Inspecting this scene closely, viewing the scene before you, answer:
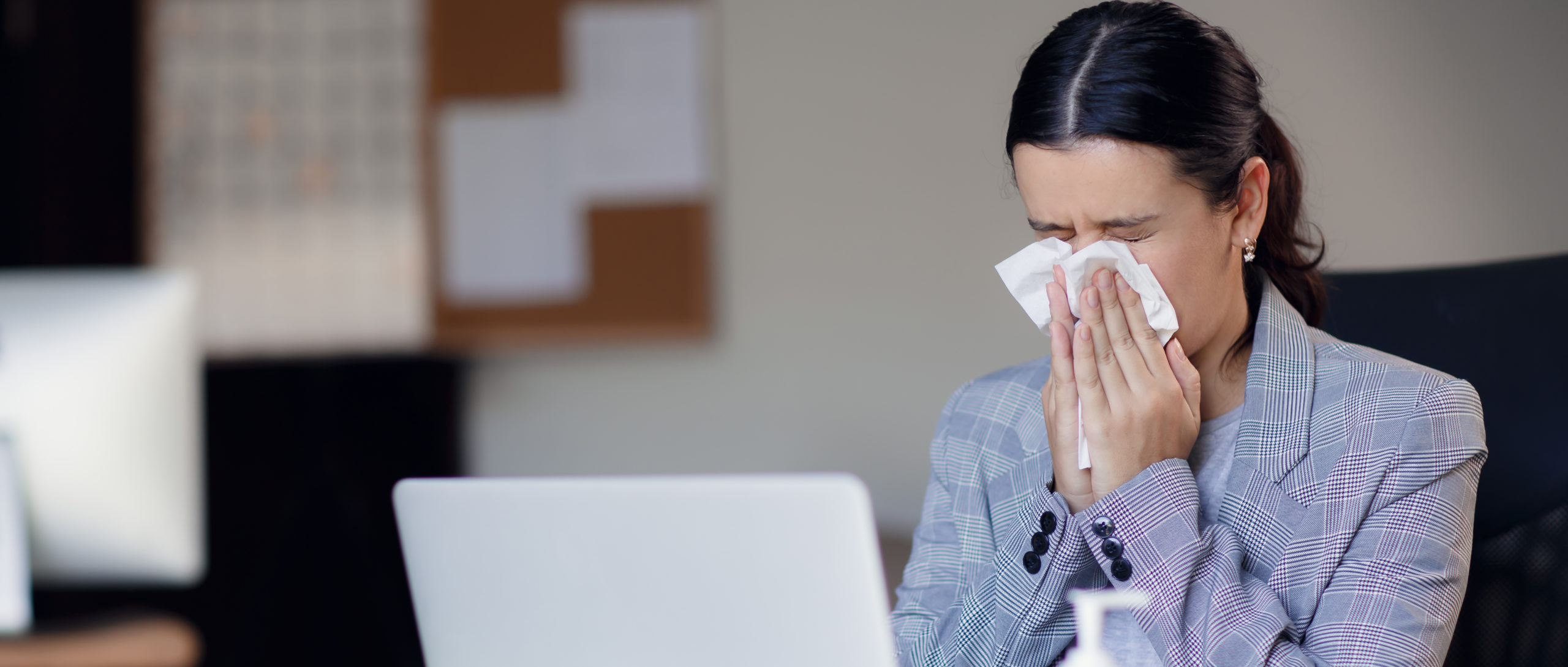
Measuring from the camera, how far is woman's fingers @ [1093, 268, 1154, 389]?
0.98 m

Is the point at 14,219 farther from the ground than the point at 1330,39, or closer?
closer

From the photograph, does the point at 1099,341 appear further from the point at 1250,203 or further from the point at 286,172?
the point at 286,172

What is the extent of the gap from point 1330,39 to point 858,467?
1.09 meters

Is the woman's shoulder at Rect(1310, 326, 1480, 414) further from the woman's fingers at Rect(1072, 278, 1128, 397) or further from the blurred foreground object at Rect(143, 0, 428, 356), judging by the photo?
the blurred foreground object at Rect(143, 0, 428, 356)

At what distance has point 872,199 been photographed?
2.27 m

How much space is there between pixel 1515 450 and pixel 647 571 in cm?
80

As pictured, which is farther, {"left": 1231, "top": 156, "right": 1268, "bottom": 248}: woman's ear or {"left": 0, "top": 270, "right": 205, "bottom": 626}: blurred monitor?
{"left": 1231, "top": 156, "right": 1268, "bottom": 248}: woman's ear

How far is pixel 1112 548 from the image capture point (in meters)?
0.93

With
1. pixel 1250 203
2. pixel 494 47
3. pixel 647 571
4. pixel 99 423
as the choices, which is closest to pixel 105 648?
pixel 99 423

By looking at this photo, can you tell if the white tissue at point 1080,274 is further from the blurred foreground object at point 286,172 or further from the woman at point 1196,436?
the blurred foreground object at point 286,172

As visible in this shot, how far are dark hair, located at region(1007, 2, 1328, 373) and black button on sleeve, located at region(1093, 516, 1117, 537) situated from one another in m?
0.28

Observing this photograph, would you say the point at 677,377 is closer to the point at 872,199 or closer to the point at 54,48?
the point at 872,199

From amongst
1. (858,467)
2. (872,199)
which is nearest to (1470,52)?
(872,199)

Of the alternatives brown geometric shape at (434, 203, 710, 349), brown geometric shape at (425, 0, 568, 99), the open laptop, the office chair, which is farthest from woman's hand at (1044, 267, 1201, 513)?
brown geometric shape at (425, 0, 568, 99)
